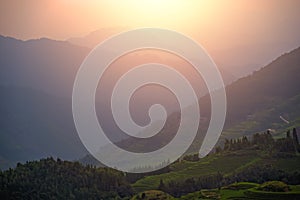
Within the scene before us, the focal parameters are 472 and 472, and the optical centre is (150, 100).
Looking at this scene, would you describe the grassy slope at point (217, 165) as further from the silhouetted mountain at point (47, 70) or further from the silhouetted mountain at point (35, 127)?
the silhouetted mountain at point (47, 70)

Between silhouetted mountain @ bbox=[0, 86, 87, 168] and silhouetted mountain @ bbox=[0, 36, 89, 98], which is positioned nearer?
silhouetted mountain @ bbox=[0, 86, 87, 168]

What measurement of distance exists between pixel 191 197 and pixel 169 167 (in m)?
15.2

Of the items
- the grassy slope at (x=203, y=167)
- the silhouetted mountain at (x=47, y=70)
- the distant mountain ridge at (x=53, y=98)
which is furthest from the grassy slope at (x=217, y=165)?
the silhouetted mountain at (x=47, y=70)

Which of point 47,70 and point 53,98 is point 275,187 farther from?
point 47,70

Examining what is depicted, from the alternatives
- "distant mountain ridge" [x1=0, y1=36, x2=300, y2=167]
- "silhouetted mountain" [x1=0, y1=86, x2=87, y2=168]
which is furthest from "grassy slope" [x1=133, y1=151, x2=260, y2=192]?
"silhouetted mountain" [x1=0, y1=86, x2=87, y2=168]

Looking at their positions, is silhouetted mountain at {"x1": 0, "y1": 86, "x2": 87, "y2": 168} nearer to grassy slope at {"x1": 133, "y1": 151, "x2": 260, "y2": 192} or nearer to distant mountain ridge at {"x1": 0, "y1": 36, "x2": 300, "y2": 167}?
distant mountain ridge at {"x1": 0, "y1": 36, "x2": 300, "y2": 167}

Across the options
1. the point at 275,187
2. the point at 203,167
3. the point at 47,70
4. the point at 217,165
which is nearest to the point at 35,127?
the point at 47,70

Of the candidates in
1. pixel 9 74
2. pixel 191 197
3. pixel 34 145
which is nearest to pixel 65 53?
pixel 9 74

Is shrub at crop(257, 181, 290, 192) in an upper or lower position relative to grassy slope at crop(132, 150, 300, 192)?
lower

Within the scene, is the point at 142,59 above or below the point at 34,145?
above

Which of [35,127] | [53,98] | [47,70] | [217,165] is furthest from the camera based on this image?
[47,70]

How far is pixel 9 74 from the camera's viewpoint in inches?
7544

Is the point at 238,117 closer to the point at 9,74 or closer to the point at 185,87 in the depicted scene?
the point at 185,87

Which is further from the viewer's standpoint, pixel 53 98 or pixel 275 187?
pixel 53 98
